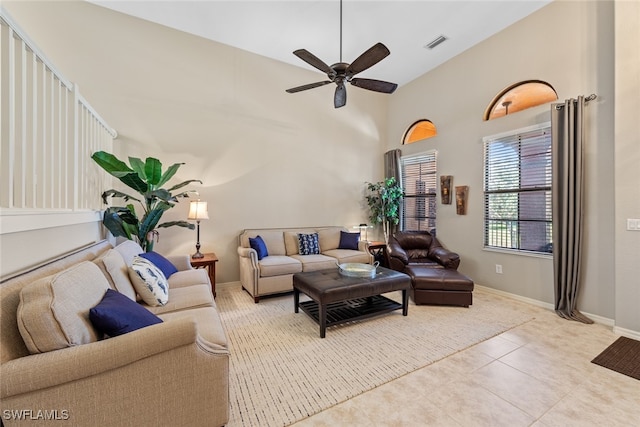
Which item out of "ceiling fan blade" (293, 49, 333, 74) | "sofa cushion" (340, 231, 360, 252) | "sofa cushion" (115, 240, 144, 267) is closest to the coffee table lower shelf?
"sofa cushion" (340, 231, 360, 252)

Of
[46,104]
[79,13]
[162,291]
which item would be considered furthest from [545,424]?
[79,13]

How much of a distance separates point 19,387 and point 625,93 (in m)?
5.11

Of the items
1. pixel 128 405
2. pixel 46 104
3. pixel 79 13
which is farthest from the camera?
pixel 79 13

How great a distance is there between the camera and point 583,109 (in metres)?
3.03

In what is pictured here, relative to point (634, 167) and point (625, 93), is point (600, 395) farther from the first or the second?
point (625, 93)

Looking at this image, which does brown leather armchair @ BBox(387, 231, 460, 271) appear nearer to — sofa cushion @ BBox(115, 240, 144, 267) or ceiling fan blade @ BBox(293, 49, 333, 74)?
ceiling fan blade @ BBox(293, 49, 333, 74)

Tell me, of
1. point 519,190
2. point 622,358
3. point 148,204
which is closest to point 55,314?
point 148,204

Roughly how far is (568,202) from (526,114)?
4.46 ft

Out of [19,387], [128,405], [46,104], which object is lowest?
[128,405]

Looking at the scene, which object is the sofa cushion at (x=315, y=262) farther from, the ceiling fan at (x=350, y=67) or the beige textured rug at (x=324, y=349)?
the ceiling fan at (x=350, y=67)

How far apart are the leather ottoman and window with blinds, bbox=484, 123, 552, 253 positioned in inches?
46.3

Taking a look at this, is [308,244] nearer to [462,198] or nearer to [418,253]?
[418,253]

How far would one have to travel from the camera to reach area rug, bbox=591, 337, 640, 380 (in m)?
2.12

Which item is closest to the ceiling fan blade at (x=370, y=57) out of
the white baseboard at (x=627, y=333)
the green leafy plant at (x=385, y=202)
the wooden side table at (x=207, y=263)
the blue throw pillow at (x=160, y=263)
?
the blue throw pillow at (x=160, y=263)
